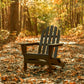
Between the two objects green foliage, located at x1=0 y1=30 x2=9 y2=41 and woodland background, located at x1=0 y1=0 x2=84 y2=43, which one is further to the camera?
woodland background, located at x1=0 y1=0 x2=84 y2=43

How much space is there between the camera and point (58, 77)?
5.28 metres

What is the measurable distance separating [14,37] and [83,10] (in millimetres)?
11503

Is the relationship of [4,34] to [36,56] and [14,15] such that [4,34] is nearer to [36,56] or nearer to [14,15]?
[14,15]

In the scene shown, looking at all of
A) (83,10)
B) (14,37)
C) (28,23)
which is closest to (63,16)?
(83,10)

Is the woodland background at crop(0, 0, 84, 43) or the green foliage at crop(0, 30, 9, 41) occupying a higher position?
the woodland background at crop(0, 0, 84, 43)

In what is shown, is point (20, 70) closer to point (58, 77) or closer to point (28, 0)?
point (58, 77)

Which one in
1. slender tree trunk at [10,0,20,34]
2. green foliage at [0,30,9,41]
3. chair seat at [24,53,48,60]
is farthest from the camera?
slender tree trunk at [10,0,20,34]

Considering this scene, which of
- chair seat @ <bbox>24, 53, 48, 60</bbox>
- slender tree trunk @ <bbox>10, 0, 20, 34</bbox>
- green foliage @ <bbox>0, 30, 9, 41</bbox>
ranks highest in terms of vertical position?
slender tree trunk @ <bbox>10, 0, 20, 34</bbox>

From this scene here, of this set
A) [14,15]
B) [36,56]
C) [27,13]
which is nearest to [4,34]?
[14,15]

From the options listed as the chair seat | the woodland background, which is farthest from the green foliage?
the chair seat

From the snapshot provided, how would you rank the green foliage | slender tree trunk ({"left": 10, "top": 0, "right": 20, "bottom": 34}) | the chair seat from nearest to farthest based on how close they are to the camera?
1. the chair seat
2. the green foliage
3. slender tree trunk ({"left": 10, "top": 0, "right": 20, "bottom": 34})

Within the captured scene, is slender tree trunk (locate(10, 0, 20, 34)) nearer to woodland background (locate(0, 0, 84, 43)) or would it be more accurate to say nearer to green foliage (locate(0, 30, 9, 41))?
woodland background (locate(0, 0, 84, 43))

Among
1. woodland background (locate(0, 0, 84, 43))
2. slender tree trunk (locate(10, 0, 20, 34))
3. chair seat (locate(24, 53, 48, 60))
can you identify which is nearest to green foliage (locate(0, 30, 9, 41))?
woodland background (locate(0, 0, 84, 43))

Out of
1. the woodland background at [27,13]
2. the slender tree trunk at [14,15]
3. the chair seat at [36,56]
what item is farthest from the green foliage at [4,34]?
the chair seat at [36,56]
